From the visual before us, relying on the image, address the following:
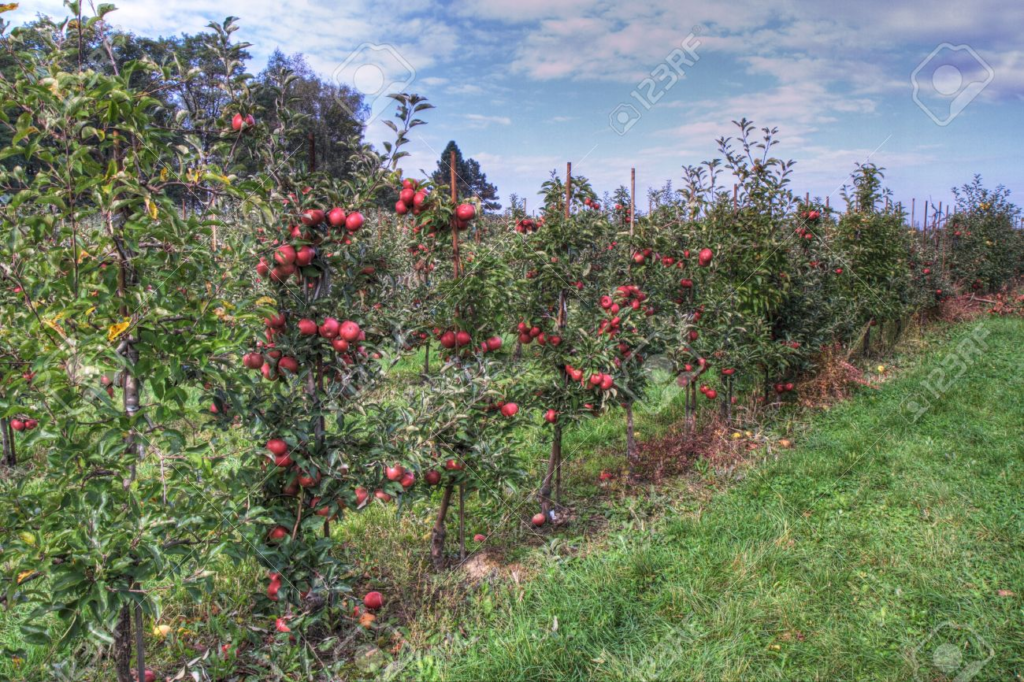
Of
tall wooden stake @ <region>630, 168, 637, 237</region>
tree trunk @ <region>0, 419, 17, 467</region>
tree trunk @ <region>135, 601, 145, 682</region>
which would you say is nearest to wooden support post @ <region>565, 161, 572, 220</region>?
tall wooden stake @ <region>630, 168, 637, 237</region>

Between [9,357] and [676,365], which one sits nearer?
[9,357]

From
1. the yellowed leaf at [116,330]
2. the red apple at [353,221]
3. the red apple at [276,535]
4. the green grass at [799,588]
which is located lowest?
the green grass at [799,588]

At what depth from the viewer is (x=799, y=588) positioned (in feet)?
10.2

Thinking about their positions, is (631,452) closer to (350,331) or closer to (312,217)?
(350,331)

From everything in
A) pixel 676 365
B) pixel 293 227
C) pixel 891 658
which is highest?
pixel 293 227

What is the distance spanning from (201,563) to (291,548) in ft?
2.19

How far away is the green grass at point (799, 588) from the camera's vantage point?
265 centimetres

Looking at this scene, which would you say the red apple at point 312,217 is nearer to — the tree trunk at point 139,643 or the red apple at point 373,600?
the tree trunk at point 139,643

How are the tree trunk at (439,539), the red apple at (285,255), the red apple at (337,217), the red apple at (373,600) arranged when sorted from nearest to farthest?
the red apple at (285,255)
the red apple at (337,217)
the red apple at (373,600)
the tree trunk at (439,539)

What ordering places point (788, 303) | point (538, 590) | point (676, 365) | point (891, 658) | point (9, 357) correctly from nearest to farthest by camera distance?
point (9, 357) → point (891, 658) → point (538, 590) → point (676, 365) → point (788, 303)

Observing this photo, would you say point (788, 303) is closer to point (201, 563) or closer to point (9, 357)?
point (201, 563)

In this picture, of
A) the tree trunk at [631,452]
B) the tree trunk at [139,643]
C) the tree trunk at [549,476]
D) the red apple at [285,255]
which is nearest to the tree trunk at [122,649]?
the tree trunk at [139,643]

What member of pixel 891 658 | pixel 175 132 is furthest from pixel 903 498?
pixel 175 132

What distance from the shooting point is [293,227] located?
2.68 meters
